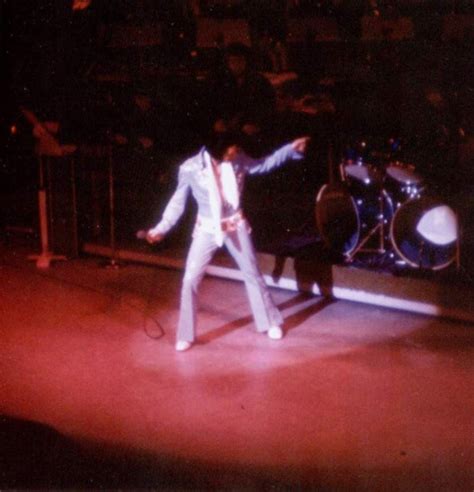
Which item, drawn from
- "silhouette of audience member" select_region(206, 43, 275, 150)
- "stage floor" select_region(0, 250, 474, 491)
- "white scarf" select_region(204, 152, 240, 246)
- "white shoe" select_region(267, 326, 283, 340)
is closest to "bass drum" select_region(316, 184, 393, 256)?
"stage floor" select_region(0, 250, 474, 491)

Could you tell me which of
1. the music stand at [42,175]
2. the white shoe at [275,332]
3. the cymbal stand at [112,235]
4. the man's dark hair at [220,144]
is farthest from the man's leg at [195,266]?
the music stand at [42,175]

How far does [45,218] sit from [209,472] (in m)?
6.92

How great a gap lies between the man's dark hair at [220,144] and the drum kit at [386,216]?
2.68 metres

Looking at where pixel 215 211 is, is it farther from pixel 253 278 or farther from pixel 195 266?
pixel 253 278

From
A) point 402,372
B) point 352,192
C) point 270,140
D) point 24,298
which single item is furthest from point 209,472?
point 270,140

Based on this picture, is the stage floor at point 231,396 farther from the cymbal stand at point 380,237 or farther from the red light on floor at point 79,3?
the red light on floor at point 79,3

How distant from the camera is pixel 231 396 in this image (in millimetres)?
6344

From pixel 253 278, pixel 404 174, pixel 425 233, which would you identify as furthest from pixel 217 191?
pixel 425 233

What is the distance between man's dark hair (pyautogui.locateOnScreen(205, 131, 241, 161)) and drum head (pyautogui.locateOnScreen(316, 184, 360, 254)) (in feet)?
10.2

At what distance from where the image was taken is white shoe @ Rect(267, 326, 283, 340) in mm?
7672

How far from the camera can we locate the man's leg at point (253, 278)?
7273 millimetres

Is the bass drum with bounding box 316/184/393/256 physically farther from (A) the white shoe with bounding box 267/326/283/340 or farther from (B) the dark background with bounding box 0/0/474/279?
(A) the white shoe with bounding box 267/326/283/340

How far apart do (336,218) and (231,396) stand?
418 cm

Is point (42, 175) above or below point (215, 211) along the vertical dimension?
below
